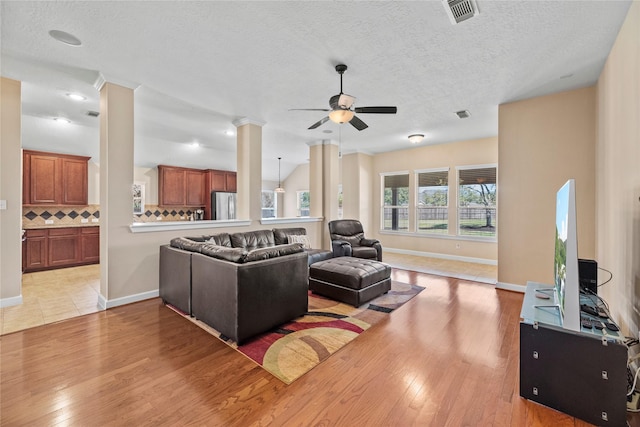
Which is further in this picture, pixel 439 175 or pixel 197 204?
pixel 197 204

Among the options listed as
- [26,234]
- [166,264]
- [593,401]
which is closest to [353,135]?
[166,264]

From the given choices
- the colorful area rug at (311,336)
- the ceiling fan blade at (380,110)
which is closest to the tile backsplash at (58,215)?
the colorful area rug at (311,336)

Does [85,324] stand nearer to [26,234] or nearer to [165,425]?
[165,425]

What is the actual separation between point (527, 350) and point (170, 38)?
157 inches

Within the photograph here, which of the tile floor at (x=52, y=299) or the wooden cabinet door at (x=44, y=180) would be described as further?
the wooden cabinet door at (x=44, y=180)

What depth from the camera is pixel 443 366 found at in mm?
2207

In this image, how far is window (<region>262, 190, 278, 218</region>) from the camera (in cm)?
1061

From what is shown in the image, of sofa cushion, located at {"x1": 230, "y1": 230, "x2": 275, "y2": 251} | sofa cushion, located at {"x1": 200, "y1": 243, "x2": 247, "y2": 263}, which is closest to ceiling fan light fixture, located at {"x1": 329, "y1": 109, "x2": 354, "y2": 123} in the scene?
sofa cushion, located at {"x1": 200, "y1": 243, "x2": 247, "y2": 263}

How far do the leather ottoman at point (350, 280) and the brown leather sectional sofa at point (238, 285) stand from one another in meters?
0.66

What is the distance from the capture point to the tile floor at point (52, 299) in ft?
9.96

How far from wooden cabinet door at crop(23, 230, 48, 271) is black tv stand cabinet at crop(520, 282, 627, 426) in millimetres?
7717

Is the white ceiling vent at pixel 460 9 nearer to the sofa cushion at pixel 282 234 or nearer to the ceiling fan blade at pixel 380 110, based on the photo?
the ceiling fan blade at pixel 380 110

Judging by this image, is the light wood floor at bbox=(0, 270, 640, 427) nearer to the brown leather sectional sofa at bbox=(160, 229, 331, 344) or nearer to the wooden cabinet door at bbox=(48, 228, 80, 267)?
the brown leather sectional sofa at bbox=(160, 229, 331, 344)

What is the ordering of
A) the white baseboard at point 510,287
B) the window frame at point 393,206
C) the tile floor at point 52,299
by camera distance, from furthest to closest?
the window frame at point 393,206 → the white baseboard at point 510,287 → the tile floor at point 52,299
